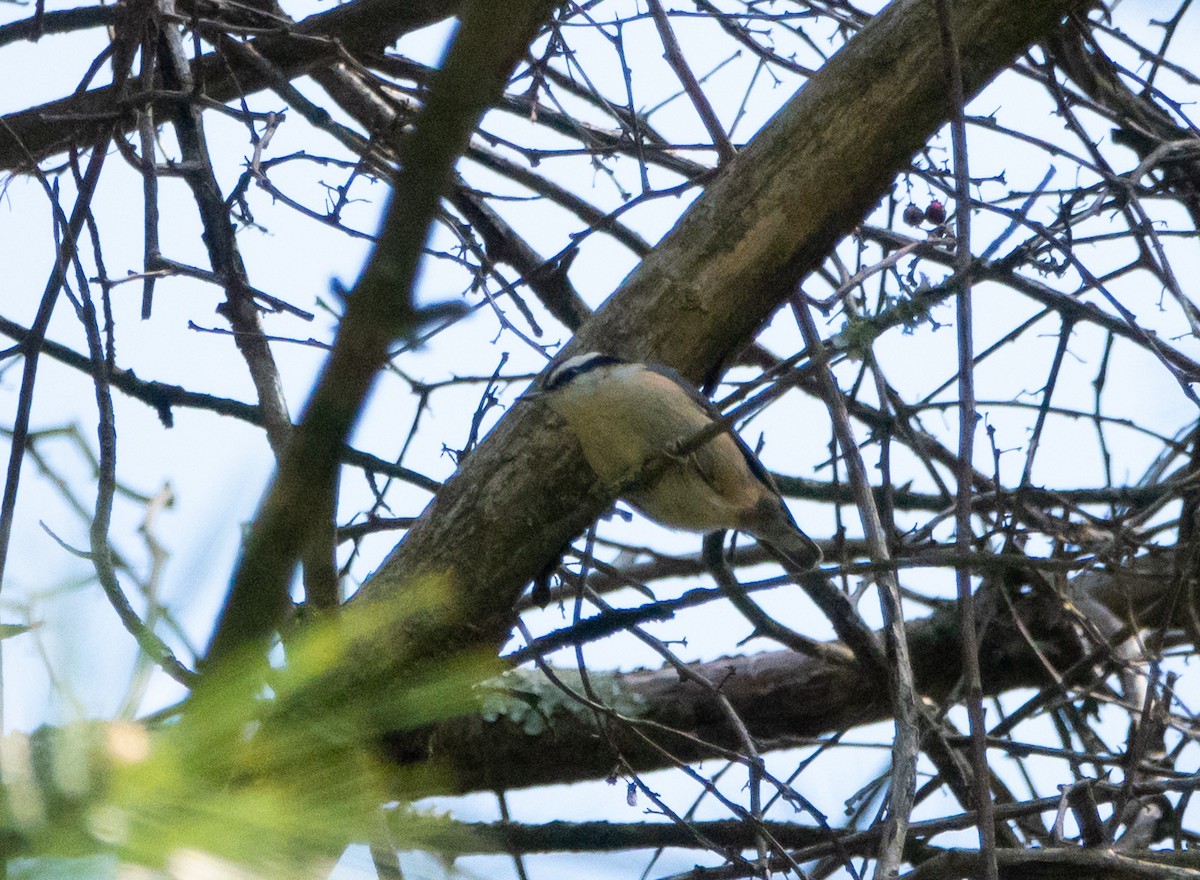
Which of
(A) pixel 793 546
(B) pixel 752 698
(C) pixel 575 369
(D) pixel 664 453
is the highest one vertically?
(C) pixel 575 369

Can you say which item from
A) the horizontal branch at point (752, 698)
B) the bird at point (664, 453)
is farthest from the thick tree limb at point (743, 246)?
the horizontal branch at point (752, 698)

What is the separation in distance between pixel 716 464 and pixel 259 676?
2.79m

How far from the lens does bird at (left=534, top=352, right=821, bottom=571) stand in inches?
107

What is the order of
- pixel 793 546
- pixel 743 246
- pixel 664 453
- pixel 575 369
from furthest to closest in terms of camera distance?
pixel 793 546
pixel 575 369
pixel 743 246
pixel 664 453

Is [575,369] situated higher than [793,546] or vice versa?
[575,369]

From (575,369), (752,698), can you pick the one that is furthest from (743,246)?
(752,698)

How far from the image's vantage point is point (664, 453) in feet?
8.05

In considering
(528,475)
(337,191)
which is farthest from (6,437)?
(337,191)

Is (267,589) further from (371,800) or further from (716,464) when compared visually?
(716,464)

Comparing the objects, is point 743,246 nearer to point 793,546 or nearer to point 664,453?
point 664,453

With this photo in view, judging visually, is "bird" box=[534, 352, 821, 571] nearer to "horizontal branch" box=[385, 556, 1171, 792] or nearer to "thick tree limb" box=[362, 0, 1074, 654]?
"thick tree limb" box=[362, 0, 1074, 654]

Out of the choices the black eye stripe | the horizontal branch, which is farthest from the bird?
the horizontal branch

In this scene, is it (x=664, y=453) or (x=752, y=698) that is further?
(x=752, y=698)

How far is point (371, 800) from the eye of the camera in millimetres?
667
